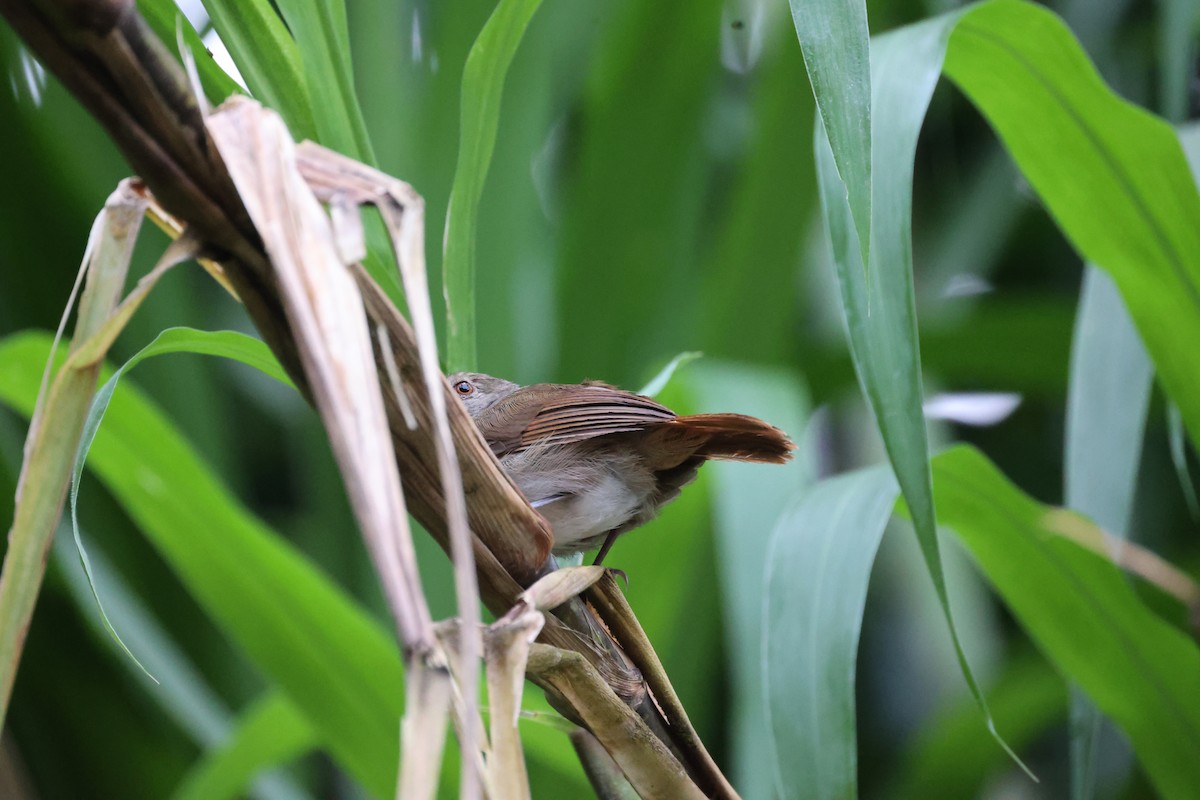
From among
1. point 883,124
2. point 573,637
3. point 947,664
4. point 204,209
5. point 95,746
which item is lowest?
point 947,664

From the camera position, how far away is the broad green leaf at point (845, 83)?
0.73 meters

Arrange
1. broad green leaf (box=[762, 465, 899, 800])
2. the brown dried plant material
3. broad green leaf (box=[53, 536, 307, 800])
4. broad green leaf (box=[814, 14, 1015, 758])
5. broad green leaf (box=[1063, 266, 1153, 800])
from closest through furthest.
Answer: the brown dried plant material
broad green leaf (box=[814, 14, 1015, 758])
broad green leaf (box=[762, 465, 899, 800])
broad green leaf (box=[1063, 266, 1153, 800])
broad green leaf (box=[53, 536, 307, 800])

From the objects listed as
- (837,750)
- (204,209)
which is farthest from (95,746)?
(204,209)

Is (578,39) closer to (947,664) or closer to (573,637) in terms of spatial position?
(947,664)

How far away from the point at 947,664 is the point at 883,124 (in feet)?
5.92

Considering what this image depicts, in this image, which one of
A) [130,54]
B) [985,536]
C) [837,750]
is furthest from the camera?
[985,536]

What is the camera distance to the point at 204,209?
1.64ft

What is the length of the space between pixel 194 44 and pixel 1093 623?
1.28 metres

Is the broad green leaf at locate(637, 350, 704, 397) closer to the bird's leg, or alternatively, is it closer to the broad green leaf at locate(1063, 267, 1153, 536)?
the bird's leg

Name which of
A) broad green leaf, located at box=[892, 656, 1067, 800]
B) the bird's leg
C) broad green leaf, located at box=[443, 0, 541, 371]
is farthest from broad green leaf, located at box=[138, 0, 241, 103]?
broad green leaf, located at box=[892, 656, 1067, 800]

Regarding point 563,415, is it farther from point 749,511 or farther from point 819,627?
point 819,627

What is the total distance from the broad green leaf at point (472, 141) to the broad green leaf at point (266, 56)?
0.14 meters

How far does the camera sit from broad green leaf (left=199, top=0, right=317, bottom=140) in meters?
0.89

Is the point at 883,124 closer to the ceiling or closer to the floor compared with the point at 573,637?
closer to the ceiling
